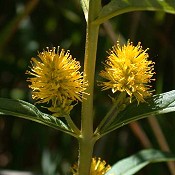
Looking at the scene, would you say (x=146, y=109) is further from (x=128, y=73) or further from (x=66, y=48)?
(x=66, y=48)

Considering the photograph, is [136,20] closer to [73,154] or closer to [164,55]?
[164,55]

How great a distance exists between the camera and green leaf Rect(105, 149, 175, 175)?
5.16 feet

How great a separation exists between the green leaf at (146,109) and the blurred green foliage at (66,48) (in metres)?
1.19

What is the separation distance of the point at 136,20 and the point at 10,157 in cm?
101

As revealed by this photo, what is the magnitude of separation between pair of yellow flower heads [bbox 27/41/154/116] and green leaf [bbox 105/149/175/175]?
0.32 meters

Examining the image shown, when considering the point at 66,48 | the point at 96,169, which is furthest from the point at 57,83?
the point at 66,48

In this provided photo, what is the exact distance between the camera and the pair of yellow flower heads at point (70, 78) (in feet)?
4.11

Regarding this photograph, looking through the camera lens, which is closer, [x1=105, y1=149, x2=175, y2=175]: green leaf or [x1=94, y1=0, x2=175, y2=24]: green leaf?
[x1=94, y1=0, x2=175, y2=24]: green leaf

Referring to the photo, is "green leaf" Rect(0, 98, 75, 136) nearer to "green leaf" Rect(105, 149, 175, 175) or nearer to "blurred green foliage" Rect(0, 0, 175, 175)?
"green leaf" Rect(105, 149, 175, 175)

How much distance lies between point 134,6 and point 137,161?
0.67 meters

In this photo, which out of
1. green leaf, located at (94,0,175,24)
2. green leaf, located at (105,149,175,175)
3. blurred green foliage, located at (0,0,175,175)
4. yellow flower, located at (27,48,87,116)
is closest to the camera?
green leaf, located at (94,0,175,24)

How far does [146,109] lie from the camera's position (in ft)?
4.24

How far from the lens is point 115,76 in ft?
4.25

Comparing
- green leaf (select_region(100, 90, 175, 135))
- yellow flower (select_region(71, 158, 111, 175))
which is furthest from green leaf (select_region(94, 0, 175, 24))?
yellow flower (select_region(71, 158, 111, 175))
